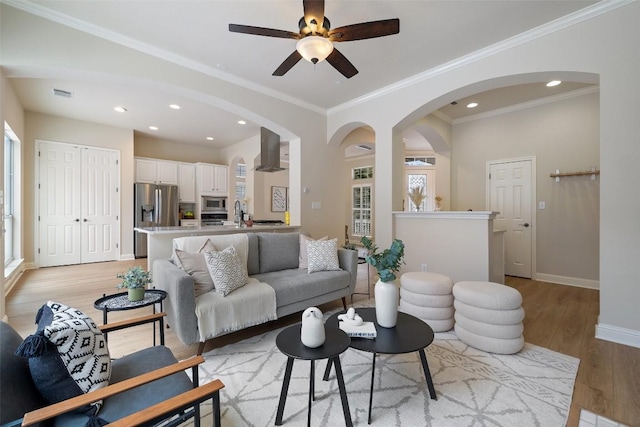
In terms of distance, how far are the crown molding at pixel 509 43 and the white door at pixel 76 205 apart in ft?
18.7

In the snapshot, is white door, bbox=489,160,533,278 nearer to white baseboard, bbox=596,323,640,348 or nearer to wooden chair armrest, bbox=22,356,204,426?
white baseboard, bbox=596,323,640,348

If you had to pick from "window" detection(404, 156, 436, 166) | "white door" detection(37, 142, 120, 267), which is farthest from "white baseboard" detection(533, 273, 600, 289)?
"white door" detection(37, 142, 120, 267)

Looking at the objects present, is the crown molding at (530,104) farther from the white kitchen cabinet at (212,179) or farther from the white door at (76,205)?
the white door at (76,205)

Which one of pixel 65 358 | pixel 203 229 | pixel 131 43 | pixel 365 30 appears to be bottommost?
pixel 65 358

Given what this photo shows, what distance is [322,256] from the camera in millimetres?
3186

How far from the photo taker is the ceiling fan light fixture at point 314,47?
84.1 inches

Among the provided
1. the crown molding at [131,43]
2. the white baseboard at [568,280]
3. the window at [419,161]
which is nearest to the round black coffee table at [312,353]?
the crown molding at [131,43]

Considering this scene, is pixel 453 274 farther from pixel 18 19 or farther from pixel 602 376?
pixel 18 19

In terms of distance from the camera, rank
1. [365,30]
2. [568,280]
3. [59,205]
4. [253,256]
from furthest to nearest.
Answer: [59,205] < [568,280] < [253,256] < [365,30]

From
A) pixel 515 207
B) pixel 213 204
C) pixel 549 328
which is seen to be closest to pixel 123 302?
pixel 549 328

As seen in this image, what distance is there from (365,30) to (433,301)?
8.07 ft

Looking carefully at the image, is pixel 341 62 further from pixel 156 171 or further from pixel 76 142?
pixel 76 142

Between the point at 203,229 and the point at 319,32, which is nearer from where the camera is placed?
the point at 319,32

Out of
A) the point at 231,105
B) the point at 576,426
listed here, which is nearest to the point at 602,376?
the point at 576,426
